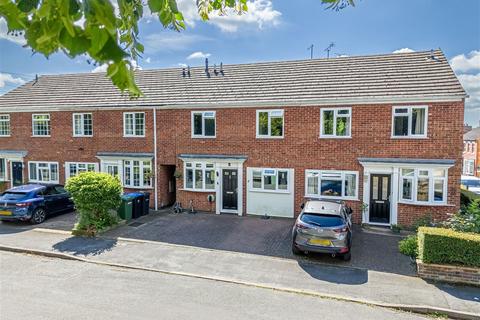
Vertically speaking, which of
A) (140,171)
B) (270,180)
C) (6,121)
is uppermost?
(6,121)

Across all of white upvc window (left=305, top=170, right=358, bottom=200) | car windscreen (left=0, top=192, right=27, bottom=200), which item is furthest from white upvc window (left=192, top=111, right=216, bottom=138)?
car windscreen (left=0, top=192, right=27, bottom=200)

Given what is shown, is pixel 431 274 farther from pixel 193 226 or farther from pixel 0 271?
pixel 0 271

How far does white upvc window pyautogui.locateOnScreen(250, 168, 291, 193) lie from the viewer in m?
14.1

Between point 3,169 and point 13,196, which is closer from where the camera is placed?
point 13,196

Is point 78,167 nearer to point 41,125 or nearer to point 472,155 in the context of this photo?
point 41,125

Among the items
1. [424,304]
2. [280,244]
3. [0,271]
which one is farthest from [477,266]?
[0,271]

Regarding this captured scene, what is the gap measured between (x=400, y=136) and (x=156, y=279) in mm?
10195

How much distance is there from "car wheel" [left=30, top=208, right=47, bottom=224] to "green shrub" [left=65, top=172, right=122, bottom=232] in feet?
8.36

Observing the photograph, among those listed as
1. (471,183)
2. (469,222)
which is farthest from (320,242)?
(471,183)

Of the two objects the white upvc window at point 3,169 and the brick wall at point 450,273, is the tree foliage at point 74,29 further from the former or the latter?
the white upvc window at point 3,169

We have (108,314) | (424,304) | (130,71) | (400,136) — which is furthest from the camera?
(400,136)

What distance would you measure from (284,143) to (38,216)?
10438 millimetres

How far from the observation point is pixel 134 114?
16156mm

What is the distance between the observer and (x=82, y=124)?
17188mm
